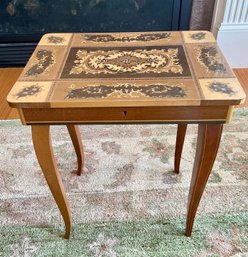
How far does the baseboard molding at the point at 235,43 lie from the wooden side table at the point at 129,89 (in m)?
1.16

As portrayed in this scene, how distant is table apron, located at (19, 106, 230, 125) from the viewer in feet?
2.52

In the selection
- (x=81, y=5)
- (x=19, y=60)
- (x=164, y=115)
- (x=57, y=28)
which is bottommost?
(x=19, y=60)

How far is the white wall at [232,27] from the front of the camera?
2039mm

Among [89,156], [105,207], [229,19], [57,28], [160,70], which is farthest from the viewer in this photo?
[57,28]

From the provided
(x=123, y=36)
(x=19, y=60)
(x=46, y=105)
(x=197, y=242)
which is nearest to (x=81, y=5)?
(x=19, y=60)

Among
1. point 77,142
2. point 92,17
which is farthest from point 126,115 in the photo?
point 92,17

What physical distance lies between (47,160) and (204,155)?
453 mm

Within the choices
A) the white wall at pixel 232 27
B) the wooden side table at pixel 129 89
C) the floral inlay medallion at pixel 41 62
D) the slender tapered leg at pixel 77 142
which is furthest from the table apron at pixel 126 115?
the white wall at pixel 232 27

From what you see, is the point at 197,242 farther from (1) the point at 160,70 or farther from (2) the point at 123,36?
(2) the point at 123,36

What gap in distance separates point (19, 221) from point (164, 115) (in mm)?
758

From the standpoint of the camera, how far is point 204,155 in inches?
34.0

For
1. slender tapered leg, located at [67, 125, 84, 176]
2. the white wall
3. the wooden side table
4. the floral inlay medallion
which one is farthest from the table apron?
the white wall

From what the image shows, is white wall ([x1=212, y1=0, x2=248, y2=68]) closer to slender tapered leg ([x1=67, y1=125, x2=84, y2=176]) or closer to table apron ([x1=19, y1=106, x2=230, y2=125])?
slender tapered leg ([x1=67, y1=125, x2=84, y2=176])

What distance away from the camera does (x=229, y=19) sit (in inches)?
81.9
